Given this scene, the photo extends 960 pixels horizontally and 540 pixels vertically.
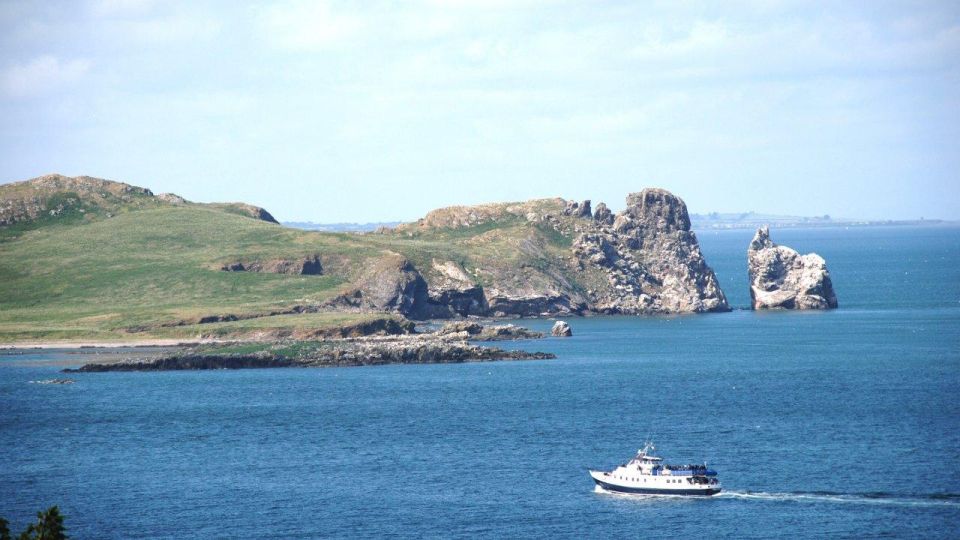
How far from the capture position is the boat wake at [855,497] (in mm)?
101375

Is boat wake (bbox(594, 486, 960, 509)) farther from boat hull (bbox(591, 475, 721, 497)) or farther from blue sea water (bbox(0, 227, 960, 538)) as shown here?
boat hull (bbox(591, 475, 721, 497))

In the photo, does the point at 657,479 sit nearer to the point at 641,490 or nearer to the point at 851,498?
the point at 641,490

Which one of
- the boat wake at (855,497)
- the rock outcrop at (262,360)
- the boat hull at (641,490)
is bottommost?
the boat wake at (855,497)

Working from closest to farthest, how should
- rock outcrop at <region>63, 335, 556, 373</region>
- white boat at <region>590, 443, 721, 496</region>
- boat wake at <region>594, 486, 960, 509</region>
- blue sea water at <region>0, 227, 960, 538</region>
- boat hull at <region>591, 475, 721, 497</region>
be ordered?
blue sea water at <region>0, 227, 960, 538</region>, boat wake at <region>594, 486, 960, 509</region>, white boat at <region>590, 443, 721, 496</region>, boat hull at <region>591, 475, 721, 497</region>, rock outcrop at <region>63, 335, 556, 373</region>

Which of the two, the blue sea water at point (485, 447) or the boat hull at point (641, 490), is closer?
the blue sea water at point (485, 447)

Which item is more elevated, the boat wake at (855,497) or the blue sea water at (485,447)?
the blue sea water at (485,447)

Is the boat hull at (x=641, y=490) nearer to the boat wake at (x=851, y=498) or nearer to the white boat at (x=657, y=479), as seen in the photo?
the white boat at (x=657, y=479)

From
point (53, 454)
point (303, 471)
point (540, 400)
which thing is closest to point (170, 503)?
point (303, 471)

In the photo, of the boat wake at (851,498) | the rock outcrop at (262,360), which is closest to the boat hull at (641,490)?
the boat wake at (851,498)

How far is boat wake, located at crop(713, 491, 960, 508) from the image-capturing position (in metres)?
101

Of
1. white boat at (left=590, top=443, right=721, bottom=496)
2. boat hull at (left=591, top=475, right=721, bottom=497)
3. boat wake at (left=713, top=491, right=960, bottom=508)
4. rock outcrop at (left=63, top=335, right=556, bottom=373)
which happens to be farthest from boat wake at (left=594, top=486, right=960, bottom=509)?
rock outcrop at (left=63, top=335, right=556, bottom=373)

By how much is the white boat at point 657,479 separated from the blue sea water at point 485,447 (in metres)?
1.33

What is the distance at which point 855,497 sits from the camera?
10319 centimetres

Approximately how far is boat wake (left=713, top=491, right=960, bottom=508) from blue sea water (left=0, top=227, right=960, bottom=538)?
0.32m
